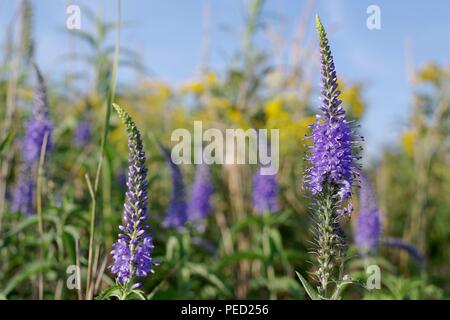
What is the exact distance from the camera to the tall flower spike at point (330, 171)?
210 centimetres

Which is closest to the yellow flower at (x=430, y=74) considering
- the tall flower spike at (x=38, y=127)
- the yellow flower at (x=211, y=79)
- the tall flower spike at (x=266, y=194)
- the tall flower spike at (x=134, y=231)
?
the yellow flower at (x=211, y=79)

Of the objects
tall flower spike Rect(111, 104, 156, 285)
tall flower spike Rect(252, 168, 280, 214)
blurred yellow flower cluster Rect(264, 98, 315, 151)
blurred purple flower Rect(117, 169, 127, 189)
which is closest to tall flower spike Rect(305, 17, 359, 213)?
tall flower spike Rect(111, 104, 156, 285)

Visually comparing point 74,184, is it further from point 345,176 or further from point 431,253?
point 431,253

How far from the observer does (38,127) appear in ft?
12.6

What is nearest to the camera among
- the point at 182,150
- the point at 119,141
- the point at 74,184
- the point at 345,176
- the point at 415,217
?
the point at 345,176

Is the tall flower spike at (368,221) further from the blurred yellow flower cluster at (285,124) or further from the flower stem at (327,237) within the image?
the flower stem at (327,237)

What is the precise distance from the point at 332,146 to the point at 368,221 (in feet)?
7.71

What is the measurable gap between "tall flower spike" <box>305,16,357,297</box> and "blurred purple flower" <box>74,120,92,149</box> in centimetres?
338

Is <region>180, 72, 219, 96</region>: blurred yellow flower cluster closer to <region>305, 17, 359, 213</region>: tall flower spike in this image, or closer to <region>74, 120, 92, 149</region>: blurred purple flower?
<region>74, 120, 92, 149</region>: blurred purple flower

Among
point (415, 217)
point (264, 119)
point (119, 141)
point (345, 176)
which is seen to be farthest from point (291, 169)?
point (345, 176)

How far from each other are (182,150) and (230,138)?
580 mm

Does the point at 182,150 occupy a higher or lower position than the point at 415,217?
higher
